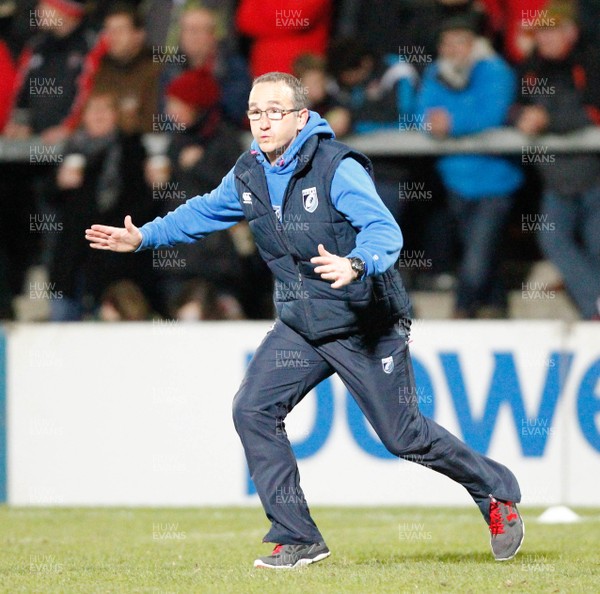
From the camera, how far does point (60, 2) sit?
10.7 metres

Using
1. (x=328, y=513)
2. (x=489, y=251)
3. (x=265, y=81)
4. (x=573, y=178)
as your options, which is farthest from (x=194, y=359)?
(x=265, y=81)

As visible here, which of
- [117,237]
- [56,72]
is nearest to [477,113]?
[56,72]

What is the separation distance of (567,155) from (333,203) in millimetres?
4474

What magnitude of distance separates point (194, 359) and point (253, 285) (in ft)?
4.75

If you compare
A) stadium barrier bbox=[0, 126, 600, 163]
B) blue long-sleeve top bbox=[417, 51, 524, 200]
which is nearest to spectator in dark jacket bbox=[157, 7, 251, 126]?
stadium barrier bbox=[0, 126, 600, 163]

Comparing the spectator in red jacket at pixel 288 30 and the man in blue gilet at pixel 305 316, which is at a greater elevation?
the spectator in red jacket at pixel 288 30

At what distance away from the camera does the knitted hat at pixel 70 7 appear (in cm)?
1070

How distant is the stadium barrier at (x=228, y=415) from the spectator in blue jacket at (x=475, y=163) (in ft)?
3.31

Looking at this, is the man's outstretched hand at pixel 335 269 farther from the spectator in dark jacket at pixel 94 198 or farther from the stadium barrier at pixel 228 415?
the spectator in dark jacket at pixel 94 198

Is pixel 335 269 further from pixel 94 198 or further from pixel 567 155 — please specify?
pixel 94 198

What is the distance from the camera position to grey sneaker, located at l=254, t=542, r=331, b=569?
5922 millimetres

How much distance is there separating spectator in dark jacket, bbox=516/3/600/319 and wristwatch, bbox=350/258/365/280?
15.5 feet

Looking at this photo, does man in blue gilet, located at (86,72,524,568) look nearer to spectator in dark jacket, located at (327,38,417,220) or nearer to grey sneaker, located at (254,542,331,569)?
grey sneaker, located at (254,542,331,569)

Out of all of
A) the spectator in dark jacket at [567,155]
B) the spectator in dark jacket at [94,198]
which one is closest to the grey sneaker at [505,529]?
the spectator in dark jacket at [567,155]
